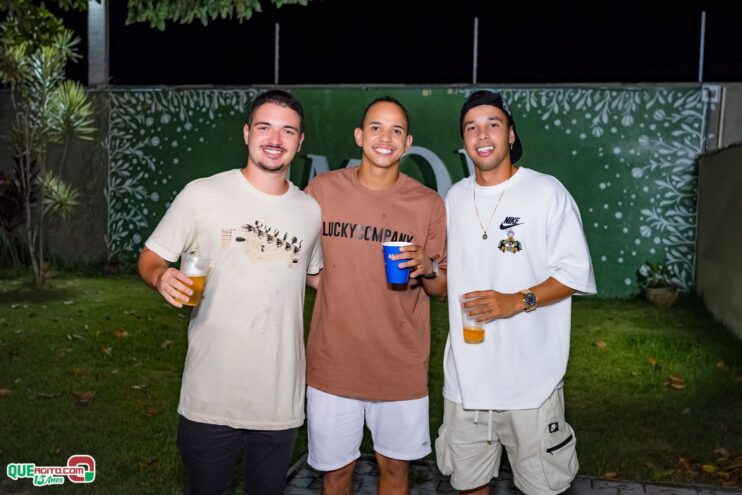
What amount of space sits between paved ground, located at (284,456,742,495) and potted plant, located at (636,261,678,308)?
22.8ft

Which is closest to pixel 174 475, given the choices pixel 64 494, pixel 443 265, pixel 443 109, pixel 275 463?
pixel 64 494

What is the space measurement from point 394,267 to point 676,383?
4411 millimetres

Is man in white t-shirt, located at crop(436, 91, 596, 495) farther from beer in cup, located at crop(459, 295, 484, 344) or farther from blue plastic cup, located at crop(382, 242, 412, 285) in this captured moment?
blue plastic cup, located at crop(382, 242, 412, 285)

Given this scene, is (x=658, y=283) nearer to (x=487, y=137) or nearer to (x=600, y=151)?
(x=600, y=151)

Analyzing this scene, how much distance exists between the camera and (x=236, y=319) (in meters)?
2.93

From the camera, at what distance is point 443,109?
11828 millimetres

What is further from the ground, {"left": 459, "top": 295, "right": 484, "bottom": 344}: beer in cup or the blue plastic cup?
the blue plastic cup

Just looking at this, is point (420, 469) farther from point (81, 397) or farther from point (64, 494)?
point (81, 397)

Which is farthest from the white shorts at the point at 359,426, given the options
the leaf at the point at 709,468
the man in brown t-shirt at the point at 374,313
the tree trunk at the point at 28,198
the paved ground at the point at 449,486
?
the tree trunk at the point at 28,198

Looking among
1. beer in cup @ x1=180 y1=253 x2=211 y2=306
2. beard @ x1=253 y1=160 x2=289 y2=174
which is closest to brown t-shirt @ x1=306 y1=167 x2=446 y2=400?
beard @ x1=253 y1=160 x2=289 y2=174

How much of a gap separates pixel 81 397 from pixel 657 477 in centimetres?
412

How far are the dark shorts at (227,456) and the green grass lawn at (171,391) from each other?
4.67ft

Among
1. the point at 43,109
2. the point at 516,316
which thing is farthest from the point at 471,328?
the point at 43,109

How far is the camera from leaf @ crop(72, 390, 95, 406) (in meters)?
5.84
